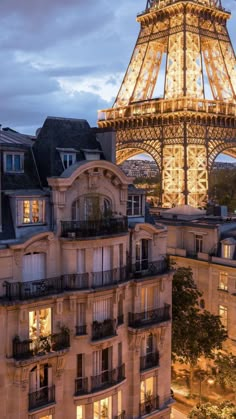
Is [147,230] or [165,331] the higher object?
[147,230]

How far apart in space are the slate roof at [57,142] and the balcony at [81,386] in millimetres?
8494

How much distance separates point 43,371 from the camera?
68.5ft

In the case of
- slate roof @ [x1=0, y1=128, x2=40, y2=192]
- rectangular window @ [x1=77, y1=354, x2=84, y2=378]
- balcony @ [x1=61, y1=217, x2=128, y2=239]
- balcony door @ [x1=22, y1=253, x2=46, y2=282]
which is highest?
slate roof @ [x1=0, y1=128, x2=40, y2=192]

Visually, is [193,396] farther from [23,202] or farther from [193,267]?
[23,202]

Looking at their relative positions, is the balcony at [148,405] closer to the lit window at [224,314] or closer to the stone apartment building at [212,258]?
the stone apartment building at [212,258]

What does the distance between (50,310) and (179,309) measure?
1187cm

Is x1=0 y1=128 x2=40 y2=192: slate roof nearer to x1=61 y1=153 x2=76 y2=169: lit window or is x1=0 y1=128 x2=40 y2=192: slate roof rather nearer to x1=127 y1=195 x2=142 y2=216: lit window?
x1=61 y1=153 x2=76 y2=169: lit window

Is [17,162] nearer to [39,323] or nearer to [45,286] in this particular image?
[45,286]

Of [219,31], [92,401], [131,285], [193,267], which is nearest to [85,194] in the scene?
[131,285]

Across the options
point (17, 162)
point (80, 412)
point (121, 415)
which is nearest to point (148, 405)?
point (121, 415)

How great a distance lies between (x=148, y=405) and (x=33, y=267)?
31.2 feet

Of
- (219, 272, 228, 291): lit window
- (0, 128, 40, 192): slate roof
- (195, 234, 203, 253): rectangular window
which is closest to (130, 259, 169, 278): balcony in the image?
(0, 128, 40, 192): slate roof

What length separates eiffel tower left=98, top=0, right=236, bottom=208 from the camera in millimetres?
65688

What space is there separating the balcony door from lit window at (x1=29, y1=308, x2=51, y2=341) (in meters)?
1.37
